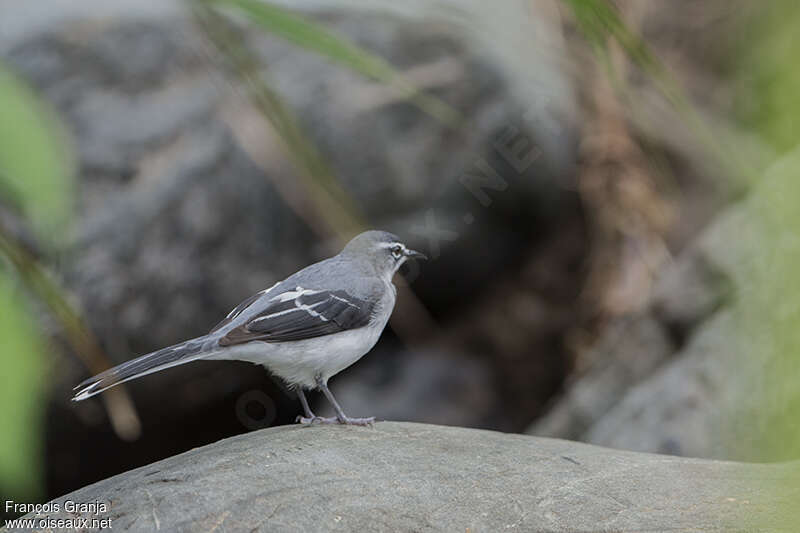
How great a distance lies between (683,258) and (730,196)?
3391 millimetres

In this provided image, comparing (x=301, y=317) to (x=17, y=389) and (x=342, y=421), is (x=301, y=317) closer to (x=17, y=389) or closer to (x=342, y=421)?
(x=342, y=421)

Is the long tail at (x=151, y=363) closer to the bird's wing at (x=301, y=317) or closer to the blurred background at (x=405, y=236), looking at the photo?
the bird's wing at (x=301, y=317)

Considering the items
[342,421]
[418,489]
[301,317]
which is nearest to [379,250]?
[301,317]

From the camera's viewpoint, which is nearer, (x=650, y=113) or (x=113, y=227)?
(x=113, y=227)

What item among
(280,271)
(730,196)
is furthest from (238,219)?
(730,196)

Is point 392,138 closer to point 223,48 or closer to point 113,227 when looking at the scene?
point 113,227

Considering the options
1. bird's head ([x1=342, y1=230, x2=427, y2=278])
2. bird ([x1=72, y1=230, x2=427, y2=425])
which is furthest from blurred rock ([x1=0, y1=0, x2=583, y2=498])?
bird ([x1=72, y1=230, x2=427, y2=425])

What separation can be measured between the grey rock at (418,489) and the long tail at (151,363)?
0.48m

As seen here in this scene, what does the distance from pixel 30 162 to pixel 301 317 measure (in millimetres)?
4258

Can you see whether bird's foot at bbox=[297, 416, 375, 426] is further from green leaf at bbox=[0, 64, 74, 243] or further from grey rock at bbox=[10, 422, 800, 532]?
green leaf at bbox=[0, 64, 74, 243]

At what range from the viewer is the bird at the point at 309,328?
4.77 meters

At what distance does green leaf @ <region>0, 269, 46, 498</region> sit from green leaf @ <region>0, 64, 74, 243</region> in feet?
0.28

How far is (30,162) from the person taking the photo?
0.76 meters

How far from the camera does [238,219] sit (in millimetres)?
7953
